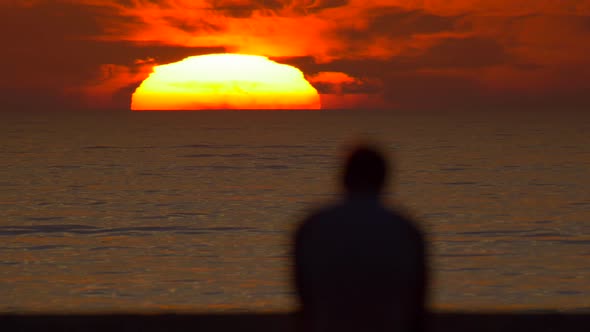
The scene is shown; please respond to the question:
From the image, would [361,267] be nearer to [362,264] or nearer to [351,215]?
[362,264]

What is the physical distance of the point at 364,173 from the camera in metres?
3.74

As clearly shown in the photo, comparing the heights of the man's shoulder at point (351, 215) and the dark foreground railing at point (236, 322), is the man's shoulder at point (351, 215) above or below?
above

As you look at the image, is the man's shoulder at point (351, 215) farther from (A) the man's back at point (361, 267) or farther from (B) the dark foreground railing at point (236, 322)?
(B) the dark foreground railing at point (236, 322)

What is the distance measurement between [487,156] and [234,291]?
52.7 m

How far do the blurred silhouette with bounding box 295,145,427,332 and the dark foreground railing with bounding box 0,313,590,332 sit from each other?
143 inches

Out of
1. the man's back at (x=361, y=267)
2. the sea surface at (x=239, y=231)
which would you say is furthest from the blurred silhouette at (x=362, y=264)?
the sea surface at (x=239, y=231)

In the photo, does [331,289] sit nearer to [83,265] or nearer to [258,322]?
[258,322]

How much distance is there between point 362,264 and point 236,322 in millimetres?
3957

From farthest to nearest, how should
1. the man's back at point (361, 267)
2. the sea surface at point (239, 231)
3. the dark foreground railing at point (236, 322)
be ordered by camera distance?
the sea surface at point (239, 231) → the dark foreground railing at point (236, 322) → the man's back at point (361, 267)

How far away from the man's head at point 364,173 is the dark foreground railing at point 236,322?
3.71 meters

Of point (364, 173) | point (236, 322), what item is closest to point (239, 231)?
point (236, 322)

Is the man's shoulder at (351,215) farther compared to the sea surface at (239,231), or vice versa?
the sea surface at (239,231)

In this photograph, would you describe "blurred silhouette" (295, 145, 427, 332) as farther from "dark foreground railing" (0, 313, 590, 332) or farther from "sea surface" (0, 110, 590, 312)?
"dark foreground railing" (0, 313, 590, 332)

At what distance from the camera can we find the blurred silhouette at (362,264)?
3650 millimetres
